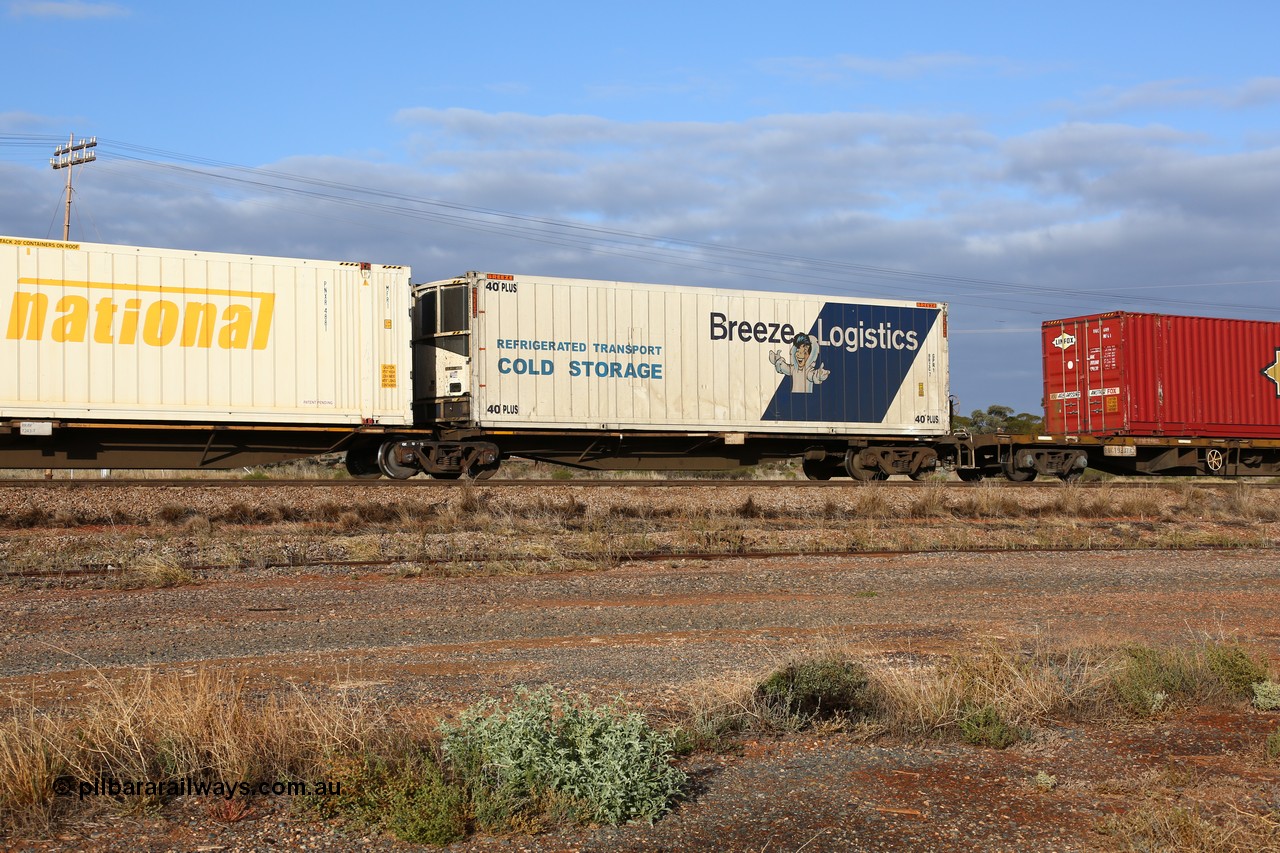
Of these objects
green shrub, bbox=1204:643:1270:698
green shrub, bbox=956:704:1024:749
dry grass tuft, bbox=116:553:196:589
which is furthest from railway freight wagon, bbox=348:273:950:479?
green shrub, bbox=956:704:1024:749

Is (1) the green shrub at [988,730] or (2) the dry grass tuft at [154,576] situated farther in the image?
Answer: (2) the dry grass tuft at [154,576]

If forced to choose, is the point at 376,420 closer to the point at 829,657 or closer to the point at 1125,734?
the point at 829,657

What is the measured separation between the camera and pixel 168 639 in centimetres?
831

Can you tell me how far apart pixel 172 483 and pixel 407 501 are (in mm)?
3787

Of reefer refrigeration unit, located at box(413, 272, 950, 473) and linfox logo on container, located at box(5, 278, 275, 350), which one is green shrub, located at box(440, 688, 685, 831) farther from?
reefer refrigeration unit, located at box(413, 272, 950, 473)

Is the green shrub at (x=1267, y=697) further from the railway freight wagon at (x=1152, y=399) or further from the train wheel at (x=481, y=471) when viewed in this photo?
the railway freight wagon at (x=1152, y=399)

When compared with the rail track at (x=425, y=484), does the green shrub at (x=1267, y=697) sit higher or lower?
lower

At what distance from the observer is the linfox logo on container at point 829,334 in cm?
2117

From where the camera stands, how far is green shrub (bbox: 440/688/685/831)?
14.9 ft

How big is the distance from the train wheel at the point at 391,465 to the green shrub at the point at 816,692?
13.7 metres

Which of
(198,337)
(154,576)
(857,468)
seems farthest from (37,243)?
(857,468)

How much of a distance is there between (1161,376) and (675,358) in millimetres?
11709

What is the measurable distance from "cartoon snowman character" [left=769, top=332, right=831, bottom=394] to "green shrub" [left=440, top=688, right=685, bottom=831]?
17.0 m

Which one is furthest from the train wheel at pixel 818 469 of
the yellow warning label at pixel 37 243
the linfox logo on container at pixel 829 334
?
the yellow warning label at pixel 37 243
